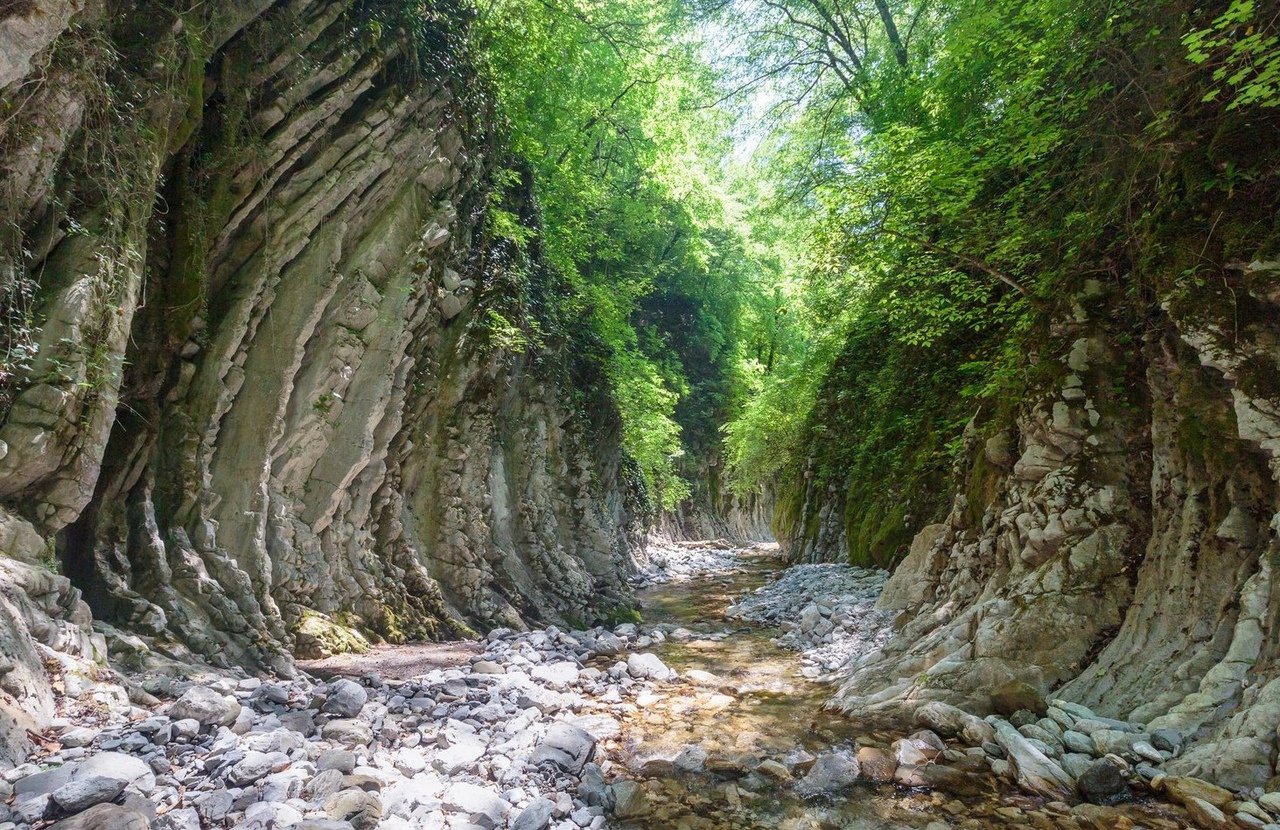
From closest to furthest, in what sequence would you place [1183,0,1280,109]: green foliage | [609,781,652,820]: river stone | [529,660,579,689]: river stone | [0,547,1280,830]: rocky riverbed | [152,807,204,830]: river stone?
[152,807,204,830]: river stone < [0,547,1280,830]: rocky riverbed < [1183,0,1280,109]: green foliage < [609,781,652,820]: river stone < [529,660,579,689]: river stone

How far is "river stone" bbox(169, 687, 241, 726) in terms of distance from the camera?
427 centimetres

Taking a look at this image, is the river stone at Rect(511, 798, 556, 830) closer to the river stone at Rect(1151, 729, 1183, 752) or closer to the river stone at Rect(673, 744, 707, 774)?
the river stone at Rect(673, 744, 707, 774)

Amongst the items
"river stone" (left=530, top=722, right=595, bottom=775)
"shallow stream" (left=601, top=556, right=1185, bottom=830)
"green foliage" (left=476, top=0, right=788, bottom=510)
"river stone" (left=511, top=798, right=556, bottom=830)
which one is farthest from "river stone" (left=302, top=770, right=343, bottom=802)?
"green foliage" (left=476, top=0, right=788, bottom=510)

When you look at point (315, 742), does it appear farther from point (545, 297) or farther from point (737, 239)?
point (737, 239)

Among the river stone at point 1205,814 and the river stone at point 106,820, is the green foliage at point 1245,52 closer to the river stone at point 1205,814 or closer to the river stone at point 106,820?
the river stone at point 1205,814

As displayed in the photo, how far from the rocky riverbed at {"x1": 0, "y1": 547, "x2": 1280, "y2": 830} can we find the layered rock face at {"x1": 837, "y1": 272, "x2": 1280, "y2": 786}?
38 centimetres

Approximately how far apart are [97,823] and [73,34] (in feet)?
16.6

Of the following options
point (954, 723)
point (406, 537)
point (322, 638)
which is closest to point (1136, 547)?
point (954, 723)

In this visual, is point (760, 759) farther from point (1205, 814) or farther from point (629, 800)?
point (1205, 814)

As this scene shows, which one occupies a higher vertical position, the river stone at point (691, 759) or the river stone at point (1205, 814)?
the river stone at point (1205, 814)

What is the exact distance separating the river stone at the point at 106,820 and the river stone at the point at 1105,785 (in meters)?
5.52

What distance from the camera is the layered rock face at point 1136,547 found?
14.4 ft

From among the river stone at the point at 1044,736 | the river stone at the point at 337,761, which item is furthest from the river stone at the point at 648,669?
the river stone at the point at 337,761

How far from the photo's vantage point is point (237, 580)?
6391 millimetres
